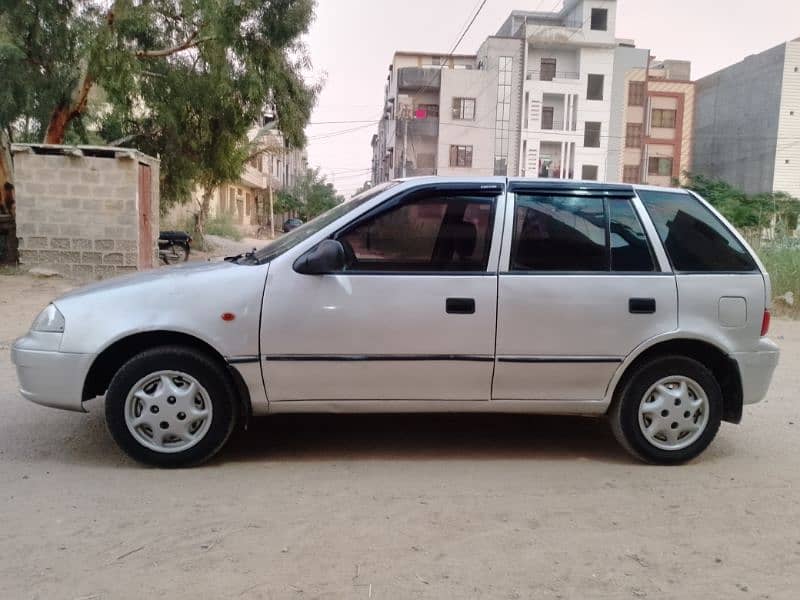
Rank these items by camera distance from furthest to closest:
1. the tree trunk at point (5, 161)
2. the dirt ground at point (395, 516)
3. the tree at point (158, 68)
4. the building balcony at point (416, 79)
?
the building balcony at point (416, 79) → the tree trunk at point (5, 161) → the tree at point (158, 68) → the dirt ground at point (395, 516)

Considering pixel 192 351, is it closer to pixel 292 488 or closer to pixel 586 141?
pixel 292 488

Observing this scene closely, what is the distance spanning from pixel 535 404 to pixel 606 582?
4.52 ft

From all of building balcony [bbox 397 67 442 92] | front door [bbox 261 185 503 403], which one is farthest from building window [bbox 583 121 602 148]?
front door [bbox 261 185 503 403]

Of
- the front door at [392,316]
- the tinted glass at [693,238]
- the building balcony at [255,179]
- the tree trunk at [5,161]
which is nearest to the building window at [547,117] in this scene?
the building balcony at [255,179]

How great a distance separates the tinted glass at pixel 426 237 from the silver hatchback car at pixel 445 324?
11 mm

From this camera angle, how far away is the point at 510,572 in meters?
2.93

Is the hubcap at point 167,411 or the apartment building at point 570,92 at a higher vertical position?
the apartment building at point 570,92

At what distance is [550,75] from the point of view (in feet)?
144

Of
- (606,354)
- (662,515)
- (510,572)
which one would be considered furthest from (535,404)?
(510,572)

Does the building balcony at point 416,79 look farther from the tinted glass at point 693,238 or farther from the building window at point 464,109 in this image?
the tinted glass at point 693,238

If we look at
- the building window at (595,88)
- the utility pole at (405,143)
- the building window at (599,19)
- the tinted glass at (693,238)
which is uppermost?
the building window at (599,19)

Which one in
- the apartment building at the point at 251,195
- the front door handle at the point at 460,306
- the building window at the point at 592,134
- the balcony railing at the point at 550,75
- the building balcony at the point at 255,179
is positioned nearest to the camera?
the front door handle at the point at 460,306

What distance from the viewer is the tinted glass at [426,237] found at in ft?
13.2

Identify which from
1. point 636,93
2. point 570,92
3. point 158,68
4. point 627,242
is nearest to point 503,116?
point 570,92
